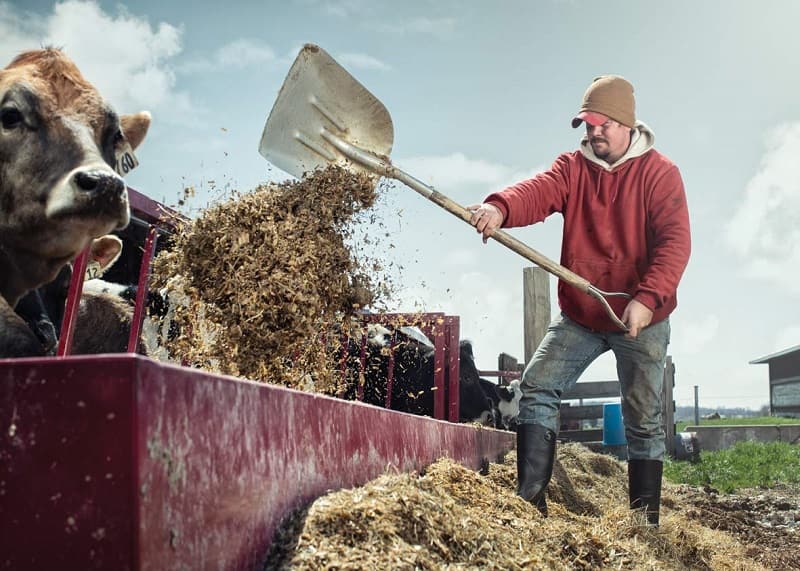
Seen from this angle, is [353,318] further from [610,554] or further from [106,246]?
[610,554]

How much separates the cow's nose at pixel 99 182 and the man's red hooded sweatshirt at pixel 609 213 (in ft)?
6.11

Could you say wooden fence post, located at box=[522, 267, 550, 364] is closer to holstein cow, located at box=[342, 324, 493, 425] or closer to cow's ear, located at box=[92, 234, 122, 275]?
holstein cow, located at box=[342, 324, 493, 425]

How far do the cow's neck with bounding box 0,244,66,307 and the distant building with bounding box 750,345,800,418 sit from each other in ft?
91.1

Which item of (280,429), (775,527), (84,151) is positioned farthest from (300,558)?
(775,527)

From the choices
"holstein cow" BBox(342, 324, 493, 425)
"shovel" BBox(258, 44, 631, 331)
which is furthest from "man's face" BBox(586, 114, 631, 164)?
"holstein cow" BBox(342, 324, 493, 425)

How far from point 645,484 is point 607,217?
1276mm

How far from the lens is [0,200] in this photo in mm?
2619

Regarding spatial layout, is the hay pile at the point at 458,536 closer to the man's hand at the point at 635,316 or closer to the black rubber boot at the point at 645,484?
the black rubber boot at the point at 645,484

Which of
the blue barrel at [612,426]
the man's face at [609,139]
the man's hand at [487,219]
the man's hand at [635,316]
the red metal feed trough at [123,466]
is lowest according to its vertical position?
the blue barrel at [612,426]

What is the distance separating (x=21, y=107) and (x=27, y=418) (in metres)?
1.91

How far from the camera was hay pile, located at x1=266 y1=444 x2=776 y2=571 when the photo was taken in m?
1.39

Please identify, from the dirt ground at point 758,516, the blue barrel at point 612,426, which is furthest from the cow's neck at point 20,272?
the blue barrel at point 612,426

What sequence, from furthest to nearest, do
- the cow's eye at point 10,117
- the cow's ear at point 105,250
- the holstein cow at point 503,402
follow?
the holstein cow at point 503,402
the cow's ear at point 105,250
the cow's eye at point 10,117

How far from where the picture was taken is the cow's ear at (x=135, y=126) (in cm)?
328
